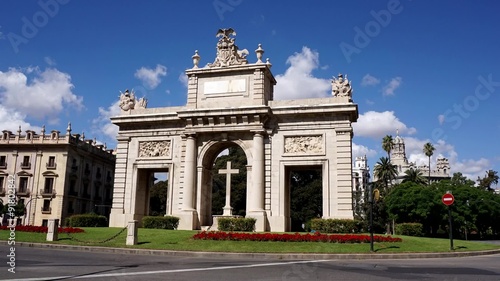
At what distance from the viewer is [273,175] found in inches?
1276

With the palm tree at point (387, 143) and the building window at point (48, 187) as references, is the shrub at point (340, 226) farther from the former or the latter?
the palm tree at point (387, 143)

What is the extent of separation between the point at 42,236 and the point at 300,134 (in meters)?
18.6

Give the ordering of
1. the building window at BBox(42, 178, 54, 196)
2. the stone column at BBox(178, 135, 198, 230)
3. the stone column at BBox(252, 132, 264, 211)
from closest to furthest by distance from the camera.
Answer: the stone column at BBox(252, 132, 264, 211) < the stone column at BBox(178, 135, 198, 230) < the building window at BBox(42, 178, 54, 196)

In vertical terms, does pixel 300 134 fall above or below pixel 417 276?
above

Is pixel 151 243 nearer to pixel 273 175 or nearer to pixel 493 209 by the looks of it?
pixel 273 175

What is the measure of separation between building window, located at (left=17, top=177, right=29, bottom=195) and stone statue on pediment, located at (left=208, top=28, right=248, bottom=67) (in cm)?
3705

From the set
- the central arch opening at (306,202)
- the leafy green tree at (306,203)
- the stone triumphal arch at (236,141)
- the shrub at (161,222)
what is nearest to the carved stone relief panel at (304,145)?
the stone triumphal arch at (236,141)

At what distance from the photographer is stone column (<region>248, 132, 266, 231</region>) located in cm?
3061

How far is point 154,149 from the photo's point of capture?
3575 cm

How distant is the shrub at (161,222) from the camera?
31.1 meters

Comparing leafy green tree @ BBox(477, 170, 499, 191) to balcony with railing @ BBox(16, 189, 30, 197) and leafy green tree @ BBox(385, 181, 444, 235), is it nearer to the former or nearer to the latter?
leafy green tree @ BBox(385, 181, 444, 235)

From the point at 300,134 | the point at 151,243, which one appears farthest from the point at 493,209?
the point at 151,243

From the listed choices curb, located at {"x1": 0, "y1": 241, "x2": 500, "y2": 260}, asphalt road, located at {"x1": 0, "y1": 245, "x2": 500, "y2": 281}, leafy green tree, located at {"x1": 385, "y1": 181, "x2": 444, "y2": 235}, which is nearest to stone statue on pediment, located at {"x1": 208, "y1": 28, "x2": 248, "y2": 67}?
curb, located at {"x1": 0, "y1": 241, "x2": 500, "y2": 260}

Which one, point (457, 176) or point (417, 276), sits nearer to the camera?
point (417, 276)
